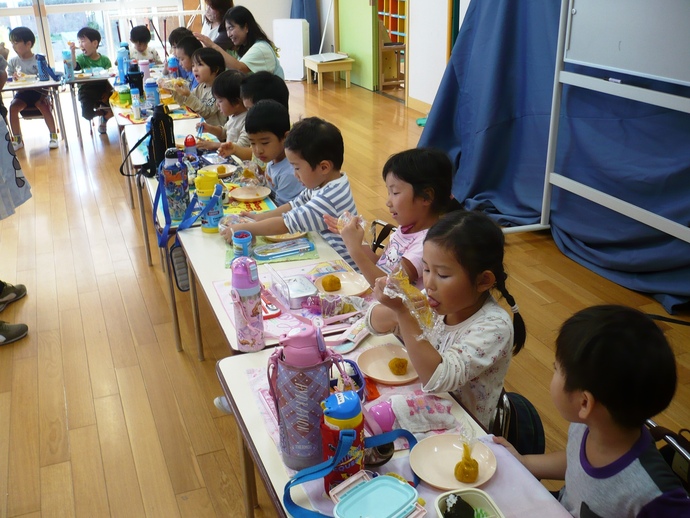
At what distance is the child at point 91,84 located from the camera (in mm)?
6633

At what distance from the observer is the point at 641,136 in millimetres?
3436

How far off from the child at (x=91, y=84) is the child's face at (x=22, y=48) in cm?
44

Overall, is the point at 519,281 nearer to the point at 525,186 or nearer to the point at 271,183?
the point at 525,186

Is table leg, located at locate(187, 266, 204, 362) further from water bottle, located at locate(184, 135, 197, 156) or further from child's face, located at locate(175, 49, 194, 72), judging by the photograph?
child's face, located at locate(175, 49, 194, 72)

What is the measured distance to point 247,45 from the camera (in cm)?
454

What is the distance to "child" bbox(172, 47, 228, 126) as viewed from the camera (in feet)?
13.9

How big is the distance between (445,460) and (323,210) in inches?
48.8

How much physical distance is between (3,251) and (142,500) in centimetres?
256

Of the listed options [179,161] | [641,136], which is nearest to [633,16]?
[641,136]

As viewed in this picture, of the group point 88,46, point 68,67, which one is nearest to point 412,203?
point 68,67

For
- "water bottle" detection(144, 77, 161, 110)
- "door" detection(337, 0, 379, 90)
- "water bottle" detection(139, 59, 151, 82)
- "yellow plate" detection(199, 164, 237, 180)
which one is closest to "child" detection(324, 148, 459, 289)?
"yellow plate" detection(199, 164, 237, 180)

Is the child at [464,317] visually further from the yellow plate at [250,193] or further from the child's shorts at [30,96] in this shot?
the child's shorts at [30,96]

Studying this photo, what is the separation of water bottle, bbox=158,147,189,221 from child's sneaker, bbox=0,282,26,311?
4.61 ft

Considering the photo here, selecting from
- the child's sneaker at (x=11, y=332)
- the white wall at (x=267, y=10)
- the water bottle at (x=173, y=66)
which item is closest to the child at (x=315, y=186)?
the child's sneaker at (x=11, y=332)
